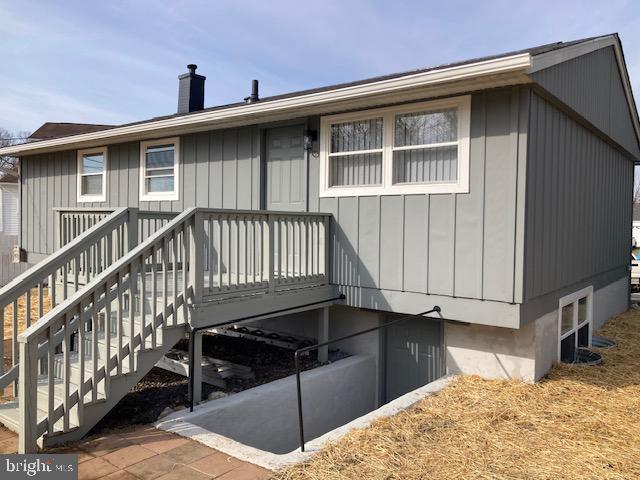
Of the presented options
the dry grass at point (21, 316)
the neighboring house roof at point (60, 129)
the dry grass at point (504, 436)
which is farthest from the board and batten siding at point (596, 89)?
the neighboring house roof at point (60, 129)

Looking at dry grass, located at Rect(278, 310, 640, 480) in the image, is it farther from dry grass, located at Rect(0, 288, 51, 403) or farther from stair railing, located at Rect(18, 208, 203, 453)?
dry grass, located at Rect(0, 288, 51, 403)

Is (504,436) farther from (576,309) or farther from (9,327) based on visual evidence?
(9,327)

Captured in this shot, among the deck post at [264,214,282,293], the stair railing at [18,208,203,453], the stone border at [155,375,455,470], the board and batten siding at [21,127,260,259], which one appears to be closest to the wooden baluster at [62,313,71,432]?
the stair railing at [18,208,203,453]

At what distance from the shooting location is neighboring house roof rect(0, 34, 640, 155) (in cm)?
417

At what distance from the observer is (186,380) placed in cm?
483

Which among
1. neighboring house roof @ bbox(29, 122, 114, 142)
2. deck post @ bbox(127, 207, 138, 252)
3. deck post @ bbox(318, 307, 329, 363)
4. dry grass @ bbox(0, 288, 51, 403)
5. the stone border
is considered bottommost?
dry grass @ bbox(0, 288, 51, 403)

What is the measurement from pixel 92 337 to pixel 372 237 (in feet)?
9.88

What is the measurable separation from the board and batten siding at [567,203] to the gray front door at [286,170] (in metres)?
2.66

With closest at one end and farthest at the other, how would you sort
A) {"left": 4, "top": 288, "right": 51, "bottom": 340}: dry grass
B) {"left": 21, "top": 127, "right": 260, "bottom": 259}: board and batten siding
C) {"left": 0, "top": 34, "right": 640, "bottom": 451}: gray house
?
{"left": 0, "top": 34, "right": 640, "bottom": 451}: gray house < {"left": 21, "top": 127, "right": 260, "bottom": 259}: board and batten siding < {"left": 4, "top": 288, "right": 51, "bottom": 340}: dry grass

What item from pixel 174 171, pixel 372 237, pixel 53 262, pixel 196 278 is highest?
pixel 174 171

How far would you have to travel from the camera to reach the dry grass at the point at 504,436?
A: 2.98 m

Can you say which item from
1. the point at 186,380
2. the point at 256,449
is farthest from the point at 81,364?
the point at 186,380

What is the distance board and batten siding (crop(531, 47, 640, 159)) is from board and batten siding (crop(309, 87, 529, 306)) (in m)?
0.61

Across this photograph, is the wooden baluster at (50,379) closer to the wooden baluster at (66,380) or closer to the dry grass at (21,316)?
the wooden baluster at (66,380)
